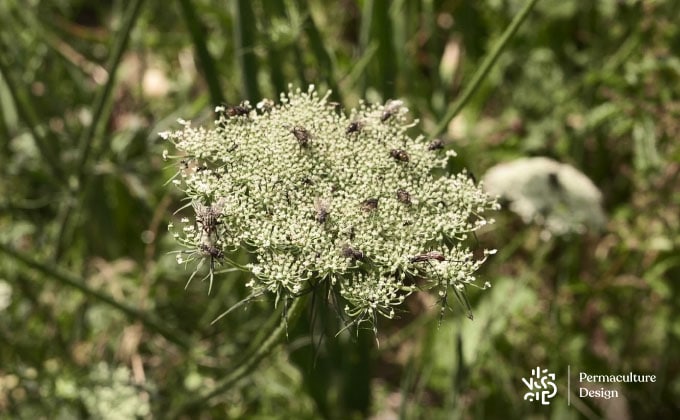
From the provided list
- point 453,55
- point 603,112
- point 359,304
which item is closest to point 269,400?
point 359,304

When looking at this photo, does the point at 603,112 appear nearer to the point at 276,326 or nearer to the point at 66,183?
the point at 276,326

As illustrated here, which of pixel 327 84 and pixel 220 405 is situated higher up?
pixel 327 84

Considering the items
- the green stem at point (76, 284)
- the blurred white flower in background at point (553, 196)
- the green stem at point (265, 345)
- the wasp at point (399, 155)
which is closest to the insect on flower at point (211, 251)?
the green stem at point (265, 345)

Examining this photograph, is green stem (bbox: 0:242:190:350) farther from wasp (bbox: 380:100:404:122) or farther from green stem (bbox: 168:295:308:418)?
wasp (bbox: 380:100:404:122)

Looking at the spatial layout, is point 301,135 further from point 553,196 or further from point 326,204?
point 553,196

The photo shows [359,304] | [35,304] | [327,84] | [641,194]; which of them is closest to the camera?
[359,304]
